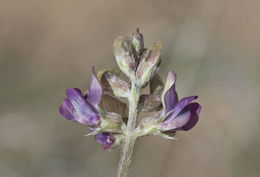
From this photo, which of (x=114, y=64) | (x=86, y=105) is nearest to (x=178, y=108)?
(x=86, y=105)

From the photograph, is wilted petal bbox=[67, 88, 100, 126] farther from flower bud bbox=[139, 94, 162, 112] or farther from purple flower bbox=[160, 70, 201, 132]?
purple flower bbox=[160, 70, 201, 132]

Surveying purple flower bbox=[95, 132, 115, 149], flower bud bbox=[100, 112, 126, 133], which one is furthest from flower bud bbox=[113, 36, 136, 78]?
purple flower bbox=[95, 132, 115, 149]

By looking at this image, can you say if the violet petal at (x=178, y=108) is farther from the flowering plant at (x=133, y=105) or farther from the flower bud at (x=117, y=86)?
the flower bud at (x=117, y=86)

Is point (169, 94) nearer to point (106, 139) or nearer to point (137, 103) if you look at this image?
point (137, 103)

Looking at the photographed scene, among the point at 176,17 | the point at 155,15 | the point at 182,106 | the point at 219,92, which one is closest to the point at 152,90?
the point at 182,106

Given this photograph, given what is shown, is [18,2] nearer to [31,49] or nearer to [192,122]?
[31,49]

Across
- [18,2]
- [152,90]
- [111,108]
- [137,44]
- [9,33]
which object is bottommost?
[111,108]
